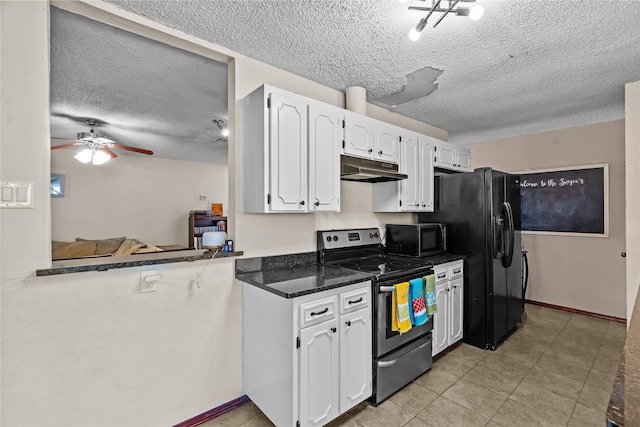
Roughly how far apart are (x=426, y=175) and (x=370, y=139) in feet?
3.09

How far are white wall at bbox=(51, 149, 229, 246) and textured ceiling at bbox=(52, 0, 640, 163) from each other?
3.19 m

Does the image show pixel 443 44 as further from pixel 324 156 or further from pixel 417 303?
pixel 417 303

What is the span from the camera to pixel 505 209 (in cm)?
320

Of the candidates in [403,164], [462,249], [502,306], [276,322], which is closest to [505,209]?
[462,249]

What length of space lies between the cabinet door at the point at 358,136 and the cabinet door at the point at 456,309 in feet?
4.97

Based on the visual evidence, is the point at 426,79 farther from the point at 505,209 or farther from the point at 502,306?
the point at 502,306

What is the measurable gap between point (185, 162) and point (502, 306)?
5.99m

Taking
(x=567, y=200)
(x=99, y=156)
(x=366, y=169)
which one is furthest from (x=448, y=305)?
(x=99, y=156)

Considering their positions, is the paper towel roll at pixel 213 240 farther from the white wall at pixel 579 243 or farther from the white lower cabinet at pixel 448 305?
the white wall at pixel 579 243

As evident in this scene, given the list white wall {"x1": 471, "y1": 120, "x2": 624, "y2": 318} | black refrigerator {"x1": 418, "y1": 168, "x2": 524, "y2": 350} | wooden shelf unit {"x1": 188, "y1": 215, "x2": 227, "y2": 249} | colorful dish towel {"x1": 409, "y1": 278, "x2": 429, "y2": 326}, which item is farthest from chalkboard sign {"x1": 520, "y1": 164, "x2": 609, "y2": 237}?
wooden shelf unit {"x1": 188, "y1": 215, "x2": 227, "y2": 249}

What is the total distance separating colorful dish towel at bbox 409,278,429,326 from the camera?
232 cm

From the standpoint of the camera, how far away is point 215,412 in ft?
6.84

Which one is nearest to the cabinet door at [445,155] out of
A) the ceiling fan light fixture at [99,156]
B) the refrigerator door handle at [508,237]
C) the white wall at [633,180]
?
the refrigerator door handle at [508,237]

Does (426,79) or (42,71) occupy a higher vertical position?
(426,79)
